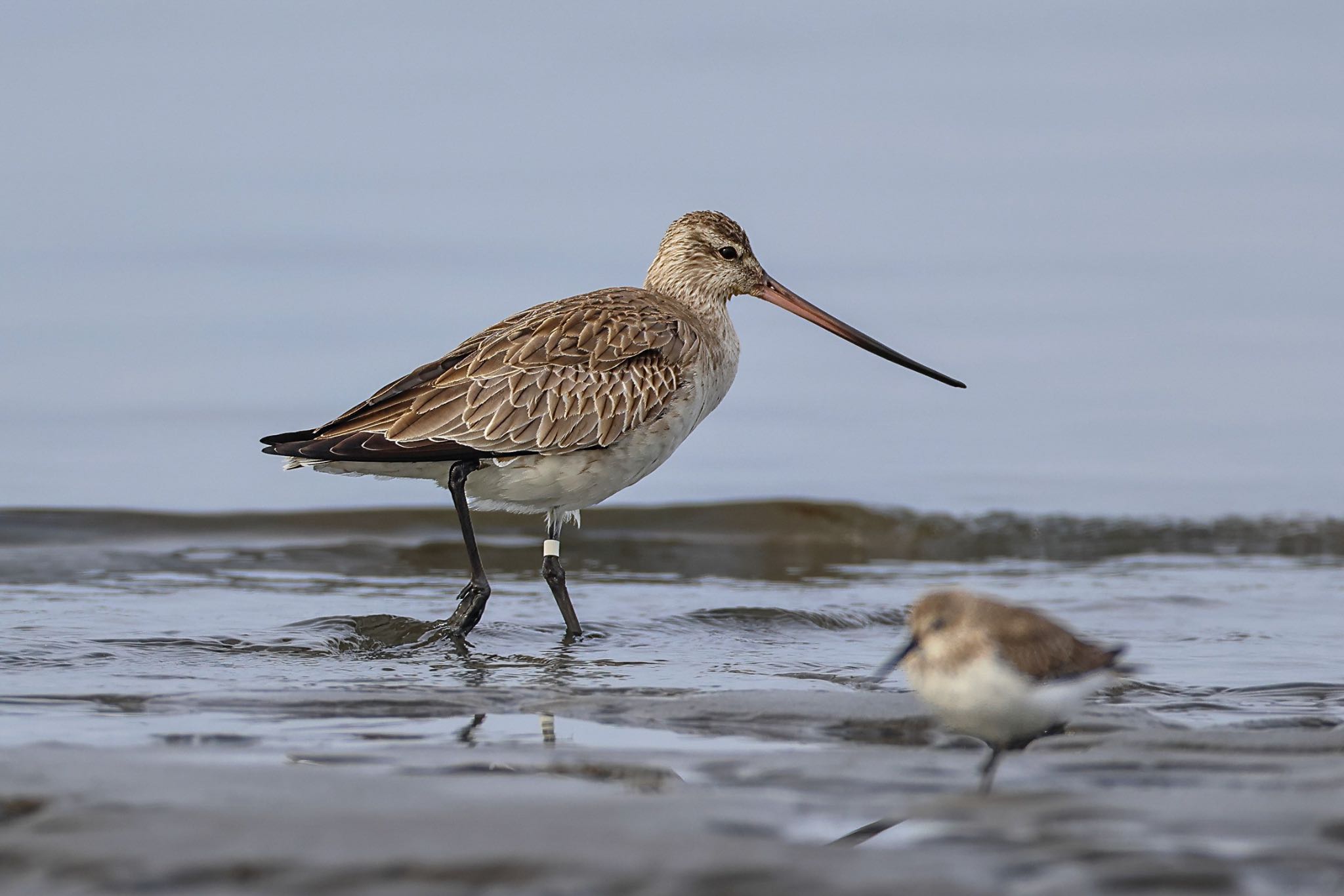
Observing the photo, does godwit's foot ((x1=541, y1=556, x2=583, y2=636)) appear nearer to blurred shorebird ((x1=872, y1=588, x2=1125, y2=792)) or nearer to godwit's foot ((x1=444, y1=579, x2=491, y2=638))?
godwit's foot ((x1=444, y1=579, x2=491, y2=638))

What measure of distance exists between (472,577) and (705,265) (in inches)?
91.1

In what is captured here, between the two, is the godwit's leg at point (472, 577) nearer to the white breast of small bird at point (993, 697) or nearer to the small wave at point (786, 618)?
the small wave at point (786, 618)

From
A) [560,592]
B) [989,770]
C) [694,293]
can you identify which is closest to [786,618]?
[560,592]

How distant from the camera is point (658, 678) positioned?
6.52 meters

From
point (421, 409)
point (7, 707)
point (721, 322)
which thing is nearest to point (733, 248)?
point (721, 322)

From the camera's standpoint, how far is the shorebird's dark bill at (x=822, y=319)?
945 centimetres

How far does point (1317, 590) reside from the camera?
9930mm

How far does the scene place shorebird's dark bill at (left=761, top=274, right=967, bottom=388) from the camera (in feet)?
31.0

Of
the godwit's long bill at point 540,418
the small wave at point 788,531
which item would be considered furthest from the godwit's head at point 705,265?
the small wave at point 788,531

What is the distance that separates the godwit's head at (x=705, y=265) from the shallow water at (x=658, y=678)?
65.7 inches

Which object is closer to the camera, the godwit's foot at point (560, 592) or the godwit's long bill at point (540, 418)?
the godwit's long bill at point (540, 418)

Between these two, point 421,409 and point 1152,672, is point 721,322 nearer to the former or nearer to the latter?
point 421,409

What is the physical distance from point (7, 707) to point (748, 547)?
7.50 metres

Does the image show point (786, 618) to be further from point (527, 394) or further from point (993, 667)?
point (993, 667)
